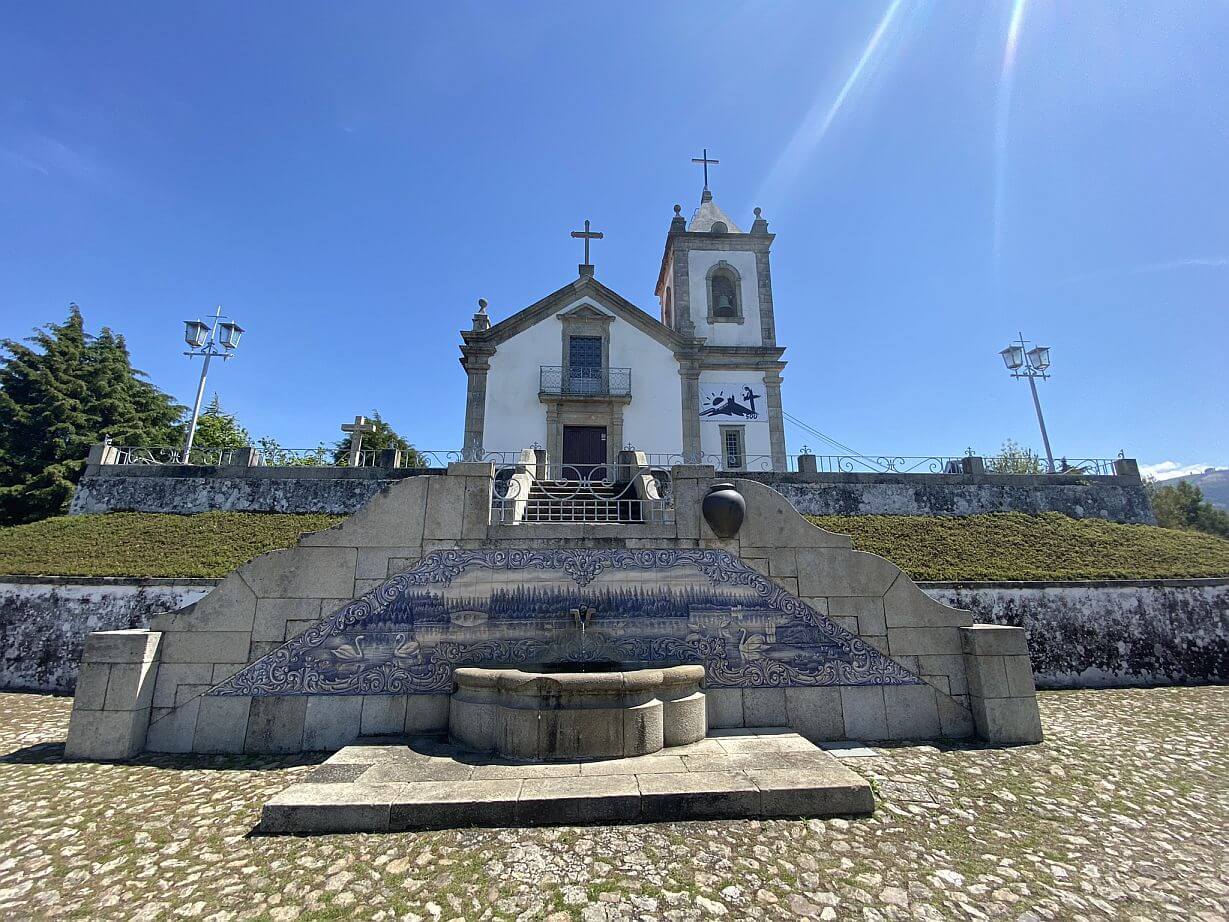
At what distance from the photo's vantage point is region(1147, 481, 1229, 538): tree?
27.5 m

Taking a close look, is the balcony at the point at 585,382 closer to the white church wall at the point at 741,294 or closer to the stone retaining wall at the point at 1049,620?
the white church wall at the point at 741,294

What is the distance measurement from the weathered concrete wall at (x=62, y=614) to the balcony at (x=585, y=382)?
37.1ft

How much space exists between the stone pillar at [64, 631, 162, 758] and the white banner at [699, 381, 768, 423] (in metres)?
16.2

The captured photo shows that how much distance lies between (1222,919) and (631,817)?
11.1ft

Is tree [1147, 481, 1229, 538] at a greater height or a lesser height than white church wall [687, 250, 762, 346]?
lesser

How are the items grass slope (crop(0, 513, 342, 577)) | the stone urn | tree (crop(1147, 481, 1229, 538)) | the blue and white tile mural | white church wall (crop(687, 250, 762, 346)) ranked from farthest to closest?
1. tree (crop(1147, 481, 1229, 538))
2. white church wall (crop(687, 250, 762, 346))
3. grass slope (crop(0, 513, 342, 577))
4. the stone urn
5. the blue and white tile mural

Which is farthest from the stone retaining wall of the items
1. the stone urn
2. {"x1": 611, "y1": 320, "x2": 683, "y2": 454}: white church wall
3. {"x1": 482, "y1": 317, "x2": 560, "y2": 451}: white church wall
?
{"x1": 611, "y1": 320, "x2": 683, "y2": 454}: white church wall

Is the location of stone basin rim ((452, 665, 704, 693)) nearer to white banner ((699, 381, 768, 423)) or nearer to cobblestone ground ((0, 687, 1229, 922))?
cobblestone ground ((0, 687, 1229, 922))

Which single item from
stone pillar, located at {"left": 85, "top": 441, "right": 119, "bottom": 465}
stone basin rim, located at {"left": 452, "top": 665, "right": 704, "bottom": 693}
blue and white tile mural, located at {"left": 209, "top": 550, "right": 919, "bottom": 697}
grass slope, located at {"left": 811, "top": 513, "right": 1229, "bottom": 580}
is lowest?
stone basin rim, located at {"left": 452, "top": 665, "right": 704, "bottom": 693}

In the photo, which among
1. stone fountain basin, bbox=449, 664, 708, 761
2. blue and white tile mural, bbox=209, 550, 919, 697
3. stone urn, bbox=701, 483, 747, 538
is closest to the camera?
stone fountain basin, bbox=449, 664, 708, 761

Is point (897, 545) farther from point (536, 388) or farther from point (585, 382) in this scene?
point (536, 388)

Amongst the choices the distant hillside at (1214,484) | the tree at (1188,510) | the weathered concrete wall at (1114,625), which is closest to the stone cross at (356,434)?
the weathered concrete wall at (1114,625)

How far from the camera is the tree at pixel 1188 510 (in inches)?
1081

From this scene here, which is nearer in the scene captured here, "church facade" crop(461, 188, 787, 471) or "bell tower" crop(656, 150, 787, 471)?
"church facade" crop(461, 188, 787, 471)
